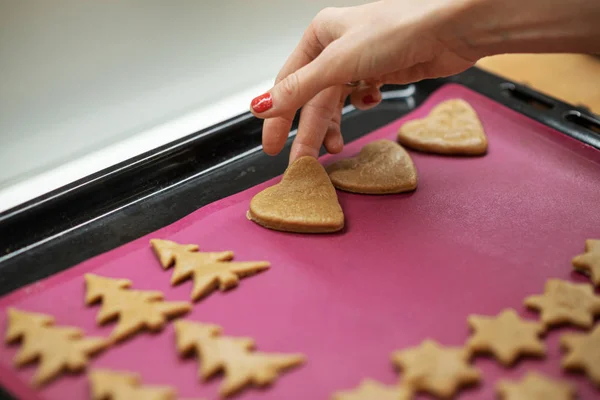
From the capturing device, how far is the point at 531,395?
93cm

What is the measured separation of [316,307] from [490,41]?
667 mm

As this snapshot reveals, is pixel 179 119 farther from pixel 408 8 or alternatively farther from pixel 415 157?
pixel 408 8

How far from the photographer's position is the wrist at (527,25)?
117 cm

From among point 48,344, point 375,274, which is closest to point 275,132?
point 375,274

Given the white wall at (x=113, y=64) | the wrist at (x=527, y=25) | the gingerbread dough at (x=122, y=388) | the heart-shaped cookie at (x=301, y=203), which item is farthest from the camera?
the white wall at (x=113, y=64)

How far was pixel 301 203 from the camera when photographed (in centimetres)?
132

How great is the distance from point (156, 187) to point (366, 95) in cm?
57

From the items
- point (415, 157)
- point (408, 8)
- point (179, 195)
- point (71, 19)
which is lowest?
point (415, 157)

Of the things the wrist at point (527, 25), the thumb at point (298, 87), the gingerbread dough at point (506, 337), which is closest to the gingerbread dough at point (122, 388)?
the gingerbread dough at point (506, 337)

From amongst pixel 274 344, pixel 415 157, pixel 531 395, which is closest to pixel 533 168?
pixel 415 157

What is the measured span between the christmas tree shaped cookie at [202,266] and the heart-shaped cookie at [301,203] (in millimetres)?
123

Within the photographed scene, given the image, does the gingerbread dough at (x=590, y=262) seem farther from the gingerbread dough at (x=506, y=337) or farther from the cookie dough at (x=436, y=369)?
the cookie dough at (x=436, y=369)

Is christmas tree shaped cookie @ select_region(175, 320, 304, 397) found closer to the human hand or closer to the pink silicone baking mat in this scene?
the pink silicone baking mat

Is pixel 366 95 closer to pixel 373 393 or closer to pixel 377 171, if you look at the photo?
pixel 377 171
